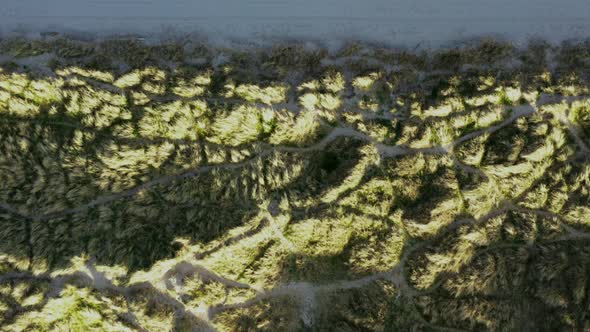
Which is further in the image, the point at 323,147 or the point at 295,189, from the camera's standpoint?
the point at 323,147

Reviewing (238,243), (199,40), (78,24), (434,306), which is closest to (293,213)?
(238,243)

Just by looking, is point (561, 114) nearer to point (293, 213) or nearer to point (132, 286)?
point (293, 213)

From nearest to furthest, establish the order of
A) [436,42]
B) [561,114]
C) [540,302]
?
[540,302], [561,114], [436,42]

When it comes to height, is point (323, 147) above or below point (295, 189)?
above

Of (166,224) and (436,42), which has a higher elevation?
(436,42)

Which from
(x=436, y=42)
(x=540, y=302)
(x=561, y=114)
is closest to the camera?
(x=540, y=302)

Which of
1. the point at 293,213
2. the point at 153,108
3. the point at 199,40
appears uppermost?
the point at 199,40

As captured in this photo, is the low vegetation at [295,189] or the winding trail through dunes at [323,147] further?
the winding trail through dunes at [323,147]

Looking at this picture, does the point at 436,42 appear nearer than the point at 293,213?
No

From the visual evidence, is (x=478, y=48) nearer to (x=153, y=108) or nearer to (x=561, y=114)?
(x=561, y=114)

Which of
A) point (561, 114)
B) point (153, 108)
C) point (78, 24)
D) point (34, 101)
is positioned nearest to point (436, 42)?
point (561, 114)

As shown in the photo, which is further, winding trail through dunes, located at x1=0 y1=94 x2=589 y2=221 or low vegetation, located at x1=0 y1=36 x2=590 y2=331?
winding trail through dunes, located at x1=0 y1=94 x2=589 y2=221
